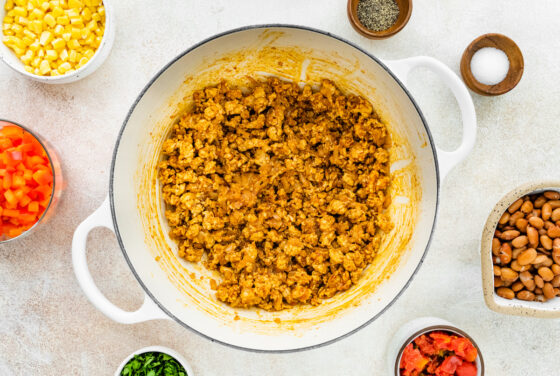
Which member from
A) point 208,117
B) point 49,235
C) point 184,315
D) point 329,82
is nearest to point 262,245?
point 184,315

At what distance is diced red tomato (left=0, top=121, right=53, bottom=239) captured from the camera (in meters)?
2.13

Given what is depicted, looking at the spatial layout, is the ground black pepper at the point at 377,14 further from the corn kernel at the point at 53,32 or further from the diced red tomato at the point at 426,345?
the diced red tomato at the point at 426,345

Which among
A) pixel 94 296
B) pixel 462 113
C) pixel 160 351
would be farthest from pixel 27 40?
pixel 462 113

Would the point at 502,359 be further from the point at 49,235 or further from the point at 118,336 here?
the point at 49,235

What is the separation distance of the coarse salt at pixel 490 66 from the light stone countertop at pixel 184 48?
0.39ft

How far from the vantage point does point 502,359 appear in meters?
2.32

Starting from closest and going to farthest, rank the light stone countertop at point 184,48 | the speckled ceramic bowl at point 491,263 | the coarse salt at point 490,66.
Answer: the speckled ceramic bowl at point 491,263 < the coarse salt at point 490,66 < the light stone countertop at point 184,48

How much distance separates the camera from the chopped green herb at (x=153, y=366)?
2.21 meters

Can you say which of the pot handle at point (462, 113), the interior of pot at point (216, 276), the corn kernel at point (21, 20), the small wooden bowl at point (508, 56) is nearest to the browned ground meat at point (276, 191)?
the interior of pot at point (216, 276)

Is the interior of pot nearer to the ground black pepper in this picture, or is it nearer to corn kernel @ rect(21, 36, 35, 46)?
the ground black pepper

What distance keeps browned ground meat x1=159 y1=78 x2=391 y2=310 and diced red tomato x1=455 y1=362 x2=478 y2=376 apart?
0.65 metres

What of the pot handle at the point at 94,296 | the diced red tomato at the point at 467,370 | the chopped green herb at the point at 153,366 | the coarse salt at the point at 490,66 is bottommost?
the chopped green herb at the point at 153,366

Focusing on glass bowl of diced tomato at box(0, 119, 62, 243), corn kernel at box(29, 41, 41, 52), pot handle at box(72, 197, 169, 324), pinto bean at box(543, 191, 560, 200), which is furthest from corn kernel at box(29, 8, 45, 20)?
pinto bean at box(543, 191, 560, 200)

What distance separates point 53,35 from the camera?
221 cm
